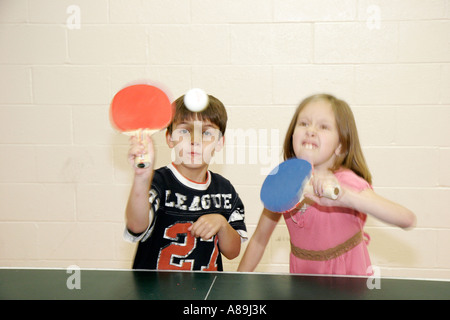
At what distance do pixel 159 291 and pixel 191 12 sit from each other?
1349 millimetres

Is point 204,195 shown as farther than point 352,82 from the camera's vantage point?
No

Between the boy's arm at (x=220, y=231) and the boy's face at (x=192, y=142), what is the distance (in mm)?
178

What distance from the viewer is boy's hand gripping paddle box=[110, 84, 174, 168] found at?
109 cm

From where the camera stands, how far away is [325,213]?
46.8 inches

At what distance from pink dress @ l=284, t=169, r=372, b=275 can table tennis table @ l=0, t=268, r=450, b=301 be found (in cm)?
17

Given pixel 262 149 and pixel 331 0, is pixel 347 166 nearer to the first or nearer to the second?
pixel 262 149

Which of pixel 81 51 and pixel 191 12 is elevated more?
pixel 191 12

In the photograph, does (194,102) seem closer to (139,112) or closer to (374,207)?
(139,112)

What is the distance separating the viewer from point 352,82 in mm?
1850

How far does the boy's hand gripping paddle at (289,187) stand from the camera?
3.27 ft

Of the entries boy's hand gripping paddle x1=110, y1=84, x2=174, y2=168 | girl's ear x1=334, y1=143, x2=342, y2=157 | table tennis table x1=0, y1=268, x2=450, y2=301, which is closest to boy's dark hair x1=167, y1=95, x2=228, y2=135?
boy's hand gripping paddle x1=110, y1=84, x2=174, y2=168

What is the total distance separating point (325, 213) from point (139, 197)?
0.53m

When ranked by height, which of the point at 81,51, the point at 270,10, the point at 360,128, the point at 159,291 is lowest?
the point at 159,291
